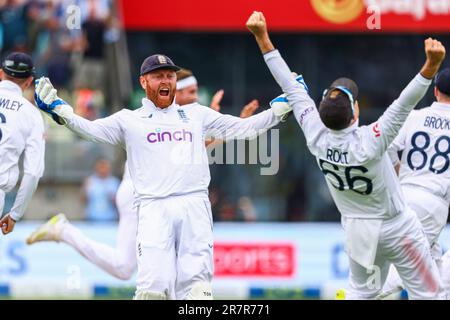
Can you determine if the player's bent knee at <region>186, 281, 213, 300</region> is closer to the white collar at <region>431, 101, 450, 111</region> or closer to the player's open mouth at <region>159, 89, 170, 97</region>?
the player's open mouth at <region>159, 89, 170, 97</region>

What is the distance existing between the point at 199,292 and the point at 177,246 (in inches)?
19.5

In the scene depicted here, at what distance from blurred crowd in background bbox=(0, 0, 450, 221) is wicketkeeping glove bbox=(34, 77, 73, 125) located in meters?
11.0

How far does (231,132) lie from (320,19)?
13.1 metres

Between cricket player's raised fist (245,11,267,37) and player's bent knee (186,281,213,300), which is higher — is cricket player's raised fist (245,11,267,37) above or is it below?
above

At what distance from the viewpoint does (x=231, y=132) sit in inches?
417

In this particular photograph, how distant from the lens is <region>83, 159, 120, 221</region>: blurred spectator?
20.3 meters

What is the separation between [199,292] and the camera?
33.1ft

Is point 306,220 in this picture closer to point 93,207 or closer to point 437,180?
point 93,207

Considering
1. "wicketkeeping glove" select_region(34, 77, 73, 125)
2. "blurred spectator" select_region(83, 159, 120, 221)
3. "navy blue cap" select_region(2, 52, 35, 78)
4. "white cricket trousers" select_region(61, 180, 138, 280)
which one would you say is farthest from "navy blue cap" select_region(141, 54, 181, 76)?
"blurred spectator" select_region(83, 159, 120, 221)

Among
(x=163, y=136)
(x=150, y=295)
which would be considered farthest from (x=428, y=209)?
(x=150, y=295)

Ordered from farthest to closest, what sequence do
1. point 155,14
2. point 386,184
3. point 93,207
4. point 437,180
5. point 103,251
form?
point 155,14, point 93,207, point 103,251, point 437,180, point 386,184

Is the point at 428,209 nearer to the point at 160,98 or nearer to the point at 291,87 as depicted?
the point at 291,87

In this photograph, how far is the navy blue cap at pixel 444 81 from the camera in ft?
36.7
